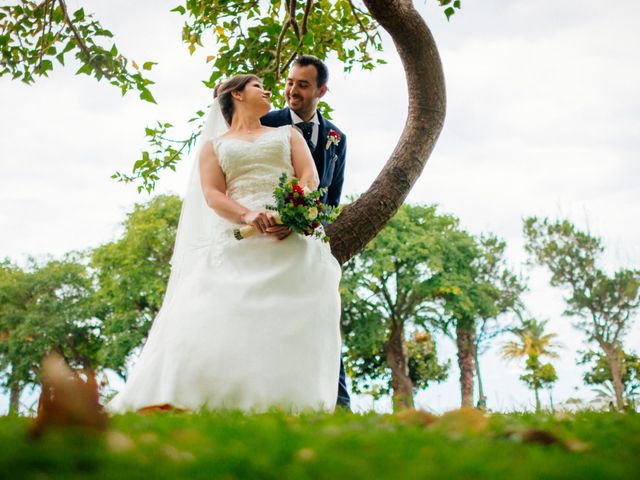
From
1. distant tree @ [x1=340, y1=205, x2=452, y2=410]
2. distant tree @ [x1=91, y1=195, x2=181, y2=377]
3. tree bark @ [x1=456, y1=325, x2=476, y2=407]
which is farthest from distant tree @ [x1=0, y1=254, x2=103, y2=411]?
tree bark @ [x1=456, y1=325, x2=476, y2=407]

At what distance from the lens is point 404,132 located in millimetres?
6242

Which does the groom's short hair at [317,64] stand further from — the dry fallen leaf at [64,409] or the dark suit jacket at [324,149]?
the dry fallen leaf at [64,409]

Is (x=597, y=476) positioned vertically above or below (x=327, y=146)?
below

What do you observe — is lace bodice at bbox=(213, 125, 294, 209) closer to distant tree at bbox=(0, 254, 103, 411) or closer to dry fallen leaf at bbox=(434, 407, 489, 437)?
Answer: dry fallen leaf at bbox=(434, 407, 489, 437)

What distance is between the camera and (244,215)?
457 cm

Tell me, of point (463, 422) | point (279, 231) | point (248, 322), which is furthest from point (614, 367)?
point (463, 422)

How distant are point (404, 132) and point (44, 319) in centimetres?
3507

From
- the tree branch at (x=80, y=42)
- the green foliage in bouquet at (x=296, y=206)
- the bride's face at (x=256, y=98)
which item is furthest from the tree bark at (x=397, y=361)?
the green foliage in bouquet at (x=296, y=206)

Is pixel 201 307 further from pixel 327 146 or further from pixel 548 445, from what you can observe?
pixel 548 445

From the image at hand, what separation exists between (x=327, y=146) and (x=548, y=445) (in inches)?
169

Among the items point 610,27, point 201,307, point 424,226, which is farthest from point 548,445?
point 610,27

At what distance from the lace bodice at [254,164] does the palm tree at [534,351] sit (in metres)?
38.9

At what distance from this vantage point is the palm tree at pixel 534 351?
44125 mm

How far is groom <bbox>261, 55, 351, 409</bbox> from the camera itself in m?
5.79
